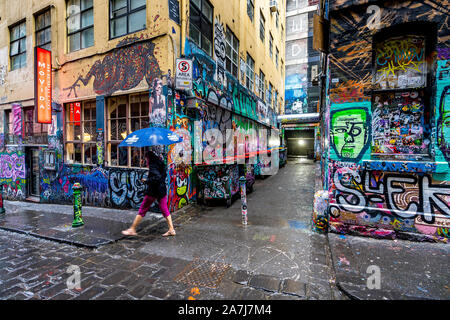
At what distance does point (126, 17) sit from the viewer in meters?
6.84

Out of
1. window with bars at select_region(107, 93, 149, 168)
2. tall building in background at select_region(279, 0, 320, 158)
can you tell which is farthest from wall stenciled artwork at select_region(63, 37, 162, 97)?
tall building in background at select_region(279, 0, 320, 158)

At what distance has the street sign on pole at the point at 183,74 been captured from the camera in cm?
627

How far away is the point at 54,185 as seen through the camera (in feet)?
28.9

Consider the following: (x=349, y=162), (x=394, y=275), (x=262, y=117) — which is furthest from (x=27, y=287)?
(x=262, y=117)

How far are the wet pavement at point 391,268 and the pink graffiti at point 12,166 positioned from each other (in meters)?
12.6

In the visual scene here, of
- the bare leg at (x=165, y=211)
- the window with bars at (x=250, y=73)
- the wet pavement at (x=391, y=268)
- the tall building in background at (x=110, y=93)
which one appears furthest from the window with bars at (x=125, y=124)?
the window with bars at (x=250, y=73)

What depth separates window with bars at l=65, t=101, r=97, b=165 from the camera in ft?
25.6

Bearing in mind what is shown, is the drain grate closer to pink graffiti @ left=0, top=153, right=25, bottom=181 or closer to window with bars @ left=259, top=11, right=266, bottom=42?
pink graffiti @ left=0, top=153, right=25, bottom=181

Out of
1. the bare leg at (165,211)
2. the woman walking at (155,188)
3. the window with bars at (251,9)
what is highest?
the window with bars at (251,9)

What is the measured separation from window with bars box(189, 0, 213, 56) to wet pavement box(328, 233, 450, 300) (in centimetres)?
740

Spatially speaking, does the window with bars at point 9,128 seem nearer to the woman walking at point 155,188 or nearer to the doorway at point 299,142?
the woman walking at point 155,188

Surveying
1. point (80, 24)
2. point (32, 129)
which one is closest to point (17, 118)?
point (32, 129)

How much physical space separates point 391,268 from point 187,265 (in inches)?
124

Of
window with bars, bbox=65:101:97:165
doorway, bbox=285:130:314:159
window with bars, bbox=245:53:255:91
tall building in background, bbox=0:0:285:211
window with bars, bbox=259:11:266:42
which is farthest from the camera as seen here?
doorway, bbox=285:130:314:159
